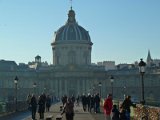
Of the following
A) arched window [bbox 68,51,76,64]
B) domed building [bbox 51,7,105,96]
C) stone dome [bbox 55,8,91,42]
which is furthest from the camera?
arched window [bbox 68,51,76,64]

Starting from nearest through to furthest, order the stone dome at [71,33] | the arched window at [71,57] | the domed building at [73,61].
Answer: the domed building at [73,61], the stone dome at [71,33], the arched window at [71,57]

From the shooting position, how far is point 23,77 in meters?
151

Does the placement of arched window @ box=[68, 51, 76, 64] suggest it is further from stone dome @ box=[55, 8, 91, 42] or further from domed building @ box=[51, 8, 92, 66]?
stone dome @ box=[55, 8, 91, 42]

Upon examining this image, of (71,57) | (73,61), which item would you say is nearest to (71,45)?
(71,57)

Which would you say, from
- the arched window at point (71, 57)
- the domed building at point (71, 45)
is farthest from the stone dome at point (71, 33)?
the arched window at point (71, 57)

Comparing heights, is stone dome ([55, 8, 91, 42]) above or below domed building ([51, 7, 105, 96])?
above

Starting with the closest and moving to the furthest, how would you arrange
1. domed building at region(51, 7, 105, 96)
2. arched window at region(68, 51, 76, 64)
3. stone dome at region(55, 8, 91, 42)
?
domed building at region(51, 7, 105, 96) → stone dome at region(55, 8, 91, 42) → arched window at region(68, 51, 76, 64)

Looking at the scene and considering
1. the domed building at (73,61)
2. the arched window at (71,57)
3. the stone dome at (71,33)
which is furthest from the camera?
the arched window at (71,57)

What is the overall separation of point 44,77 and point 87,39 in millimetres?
16146

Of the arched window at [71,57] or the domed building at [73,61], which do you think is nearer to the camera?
the domed building at [73,61]

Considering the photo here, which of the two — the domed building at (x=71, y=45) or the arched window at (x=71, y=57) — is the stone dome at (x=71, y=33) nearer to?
the domed building at (x=71, y=45)

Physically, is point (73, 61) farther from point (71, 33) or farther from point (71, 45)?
point (71, 33)

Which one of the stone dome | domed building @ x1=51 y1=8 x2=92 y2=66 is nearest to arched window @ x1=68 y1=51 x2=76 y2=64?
domed building @ x1=51 y1=8 x2=92 y2=66

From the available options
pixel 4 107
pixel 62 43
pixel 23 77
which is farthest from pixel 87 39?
pixel 4 107
